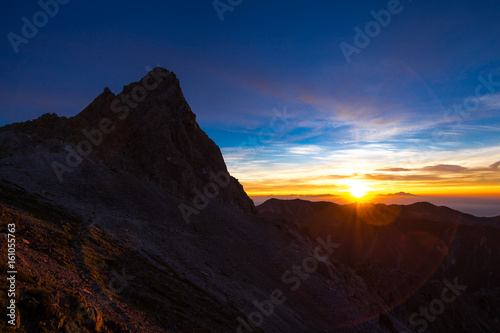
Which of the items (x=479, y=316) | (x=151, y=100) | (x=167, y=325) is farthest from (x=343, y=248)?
(x=167, y=325)

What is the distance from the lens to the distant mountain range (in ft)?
54.5

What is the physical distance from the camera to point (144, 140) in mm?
58312

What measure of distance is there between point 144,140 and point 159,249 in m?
33.8

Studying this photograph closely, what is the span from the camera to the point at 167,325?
57.7ft

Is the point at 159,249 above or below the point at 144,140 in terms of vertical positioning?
below

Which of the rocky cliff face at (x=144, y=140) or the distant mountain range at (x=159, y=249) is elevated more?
the rocky cliff face at (x=144, y=140)

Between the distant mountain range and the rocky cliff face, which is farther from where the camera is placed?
the rocky cliff face

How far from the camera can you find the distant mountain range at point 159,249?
16625 millimetres

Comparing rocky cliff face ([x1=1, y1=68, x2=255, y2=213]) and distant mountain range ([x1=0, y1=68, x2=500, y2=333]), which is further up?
rocky cliff face ([x1=1, y1=68, x2=255, y2=213])

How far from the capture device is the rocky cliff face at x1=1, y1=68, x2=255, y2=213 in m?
44.2

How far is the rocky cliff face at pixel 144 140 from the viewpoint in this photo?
44.2 meters

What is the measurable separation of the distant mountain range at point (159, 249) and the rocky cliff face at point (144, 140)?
0.88 ft

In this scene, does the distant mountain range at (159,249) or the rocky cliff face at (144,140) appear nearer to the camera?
the distant mountain range at (159,249)

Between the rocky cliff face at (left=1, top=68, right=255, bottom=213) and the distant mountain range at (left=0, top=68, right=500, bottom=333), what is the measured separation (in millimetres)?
267
